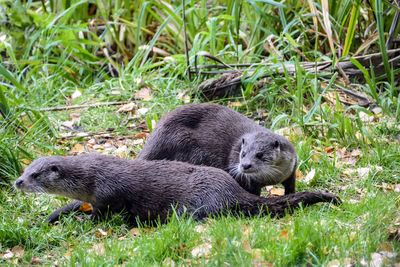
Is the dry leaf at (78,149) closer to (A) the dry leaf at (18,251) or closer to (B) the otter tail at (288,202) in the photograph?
(A) the dry leaf at (18,251)

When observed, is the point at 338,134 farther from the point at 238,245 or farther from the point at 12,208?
the point at 12,208

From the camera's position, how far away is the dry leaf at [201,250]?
276 cm

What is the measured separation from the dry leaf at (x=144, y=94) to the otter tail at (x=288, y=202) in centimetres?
251

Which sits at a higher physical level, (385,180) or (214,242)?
(214,242)

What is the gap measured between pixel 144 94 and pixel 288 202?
8.96 ft

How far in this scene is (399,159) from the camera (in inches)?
163

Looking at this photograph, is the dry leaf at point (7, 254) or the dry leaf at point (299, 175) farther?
the dry leaf at point (299, 175)

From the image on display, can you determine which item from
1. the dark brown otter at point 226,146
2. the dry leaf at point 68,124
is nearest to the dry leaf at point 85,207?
the dark brown otter at point 226,146

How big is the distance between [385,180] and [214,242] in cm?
169

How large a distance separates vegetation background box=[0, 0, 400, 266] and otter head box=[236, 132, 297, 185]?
35cm

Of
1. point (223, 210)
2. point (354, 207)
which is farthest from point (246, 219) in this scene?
point (354, 207)

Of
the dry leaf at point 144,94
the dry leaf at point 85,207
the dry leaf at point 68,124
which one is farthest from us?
the dry leaf at point 144,94

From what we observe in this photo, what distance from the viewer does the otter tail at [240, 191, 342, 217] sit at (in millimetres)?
3398

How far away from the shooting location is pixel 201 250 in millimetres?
2805
